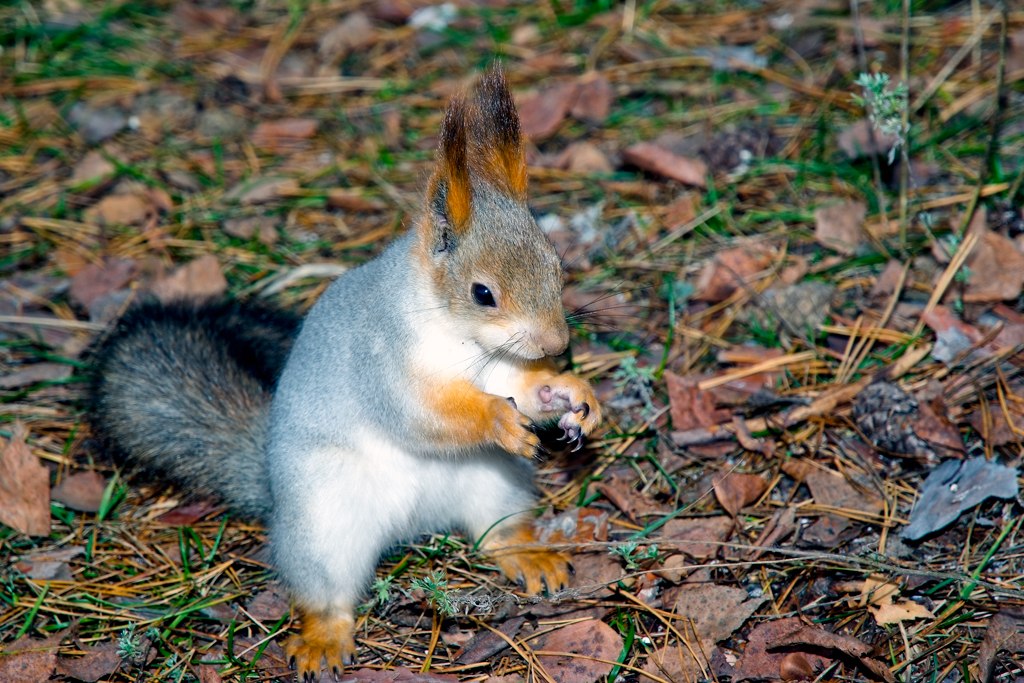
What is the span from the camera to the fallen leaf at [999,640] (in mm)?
2033

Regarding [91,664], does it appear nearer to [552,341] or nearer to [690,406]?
[552,341]

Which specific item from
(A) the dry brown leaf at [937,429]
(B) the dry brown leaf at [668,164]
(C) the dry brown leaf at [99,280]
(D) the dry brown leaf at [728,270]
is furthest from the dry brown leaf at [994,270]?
(C) the dry brown leaf at [99,280]

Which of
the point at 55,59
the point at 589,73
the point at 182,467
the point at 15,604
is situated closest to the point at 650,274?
the point at 589,73

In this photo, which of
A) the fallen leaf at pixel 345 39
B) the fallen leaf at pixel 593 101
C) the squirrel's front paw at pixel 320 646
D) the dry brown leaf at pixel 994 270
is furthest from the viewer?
the fallen leaf at pixel 345 39

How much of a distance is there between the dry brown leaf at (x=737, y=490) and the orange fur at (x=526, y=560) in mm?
429

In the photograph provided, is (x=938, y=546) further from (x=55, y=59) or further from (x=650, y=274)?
(x=55, y=59)

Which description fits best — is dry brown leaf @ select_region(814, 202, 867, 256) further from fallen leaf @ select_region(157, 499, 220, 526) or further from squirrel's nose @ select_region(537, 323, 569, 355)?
fallen leaf @ select_region(157, 499, 220, 526)

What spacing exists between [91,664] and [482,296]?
1.25 m

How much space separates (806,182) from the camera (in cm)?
348

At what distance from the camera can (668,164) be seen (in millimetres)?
3604

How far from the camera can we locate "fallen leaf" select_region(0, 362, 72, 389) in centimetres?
312

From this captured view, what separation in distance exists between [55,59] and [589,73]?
7.48 ft

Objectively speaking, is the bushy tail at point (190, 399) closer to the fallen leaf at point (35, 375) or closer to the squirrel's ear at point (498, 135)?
the fallen leaf at point (35, 375)

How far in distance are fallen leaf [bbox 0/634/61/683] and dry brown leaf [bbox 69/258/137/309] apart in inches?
52.8
